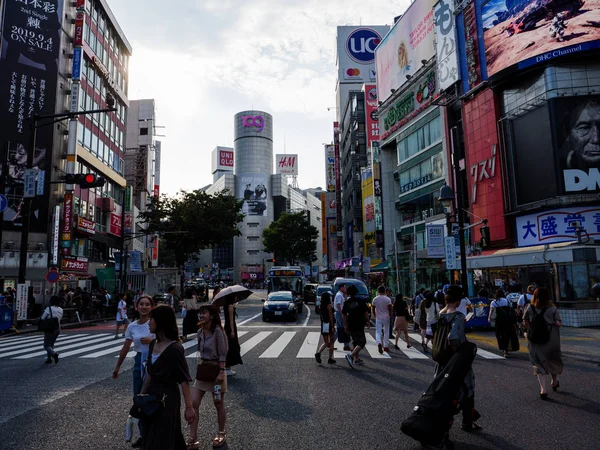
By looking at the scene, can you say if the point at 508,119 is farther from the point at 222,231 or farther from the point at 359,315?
the point at 222,231

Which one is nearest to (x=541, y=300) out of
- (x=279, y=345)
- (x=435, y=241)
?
(x=279, y=345)

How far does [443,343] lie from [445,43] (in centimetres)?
3453

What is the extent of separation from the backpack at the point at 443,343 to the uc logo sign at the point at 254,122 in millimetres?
142127

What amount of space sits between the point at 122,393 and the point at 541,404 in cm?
700

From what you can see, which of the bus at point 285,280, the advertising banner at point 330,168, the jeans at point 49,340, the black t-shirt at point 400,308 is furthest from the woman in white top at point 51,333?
the advertising banner at point 330,168

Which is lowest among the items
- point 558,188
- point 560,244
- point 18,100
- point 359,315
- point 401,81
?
point 359,315

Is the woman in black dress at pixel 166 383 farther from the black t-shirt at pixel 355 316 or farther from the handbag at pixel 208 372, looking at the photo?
the black t-shirt at pixel 355 316

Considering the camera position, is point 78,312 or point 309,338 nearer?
point 309,338

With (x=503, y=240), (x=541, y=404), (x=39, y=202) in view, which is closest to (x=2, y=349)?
(x=541, y=404)

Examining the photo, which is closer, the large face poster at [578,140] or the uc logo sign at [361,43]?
the large face poster at [578,140]

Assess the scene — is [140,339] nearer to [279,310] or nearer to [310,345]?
[310,345]

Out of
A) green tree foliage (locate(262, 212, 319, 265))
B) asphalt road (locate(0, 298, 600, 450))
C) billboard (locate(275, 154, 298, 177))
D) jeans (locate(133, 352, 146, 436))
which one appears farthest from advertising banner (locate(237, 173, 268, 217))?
jeans (locate(133, 352, 146, 436))

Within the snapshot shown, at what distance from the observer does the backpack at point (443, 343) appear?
18.7ft

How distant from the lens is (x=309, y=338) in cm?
1612
